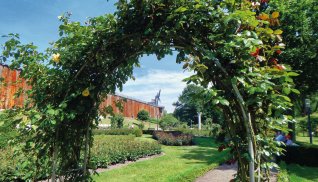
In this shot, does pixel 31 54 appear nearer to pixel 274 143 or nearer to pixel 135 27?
pixel 135 27

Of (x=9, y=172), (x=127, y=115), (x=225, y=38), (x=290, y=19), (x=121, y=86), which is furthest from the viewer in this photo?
(x=127, y=115)

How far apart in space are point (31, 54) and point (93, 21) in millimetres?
832

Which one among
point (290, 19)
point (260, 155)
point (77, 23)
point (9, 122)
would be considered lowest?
point (260, 155)

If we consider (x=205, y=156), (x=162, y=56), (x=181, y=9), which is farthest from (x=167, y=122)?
(x=181, y=9)

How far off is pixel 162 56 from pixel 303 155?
1058 centimetres

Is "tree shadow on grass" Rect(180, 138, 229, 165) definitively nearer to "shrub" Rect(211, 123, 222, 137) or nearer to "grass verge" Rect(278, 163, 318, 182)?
"grass verge" Rect(278, 163, 318, 182)

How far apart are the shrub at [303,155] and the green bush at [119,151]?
19.3 feet

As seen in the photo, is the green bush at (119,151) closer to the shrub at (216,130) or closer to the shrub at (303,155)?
the shrub at (303,155)

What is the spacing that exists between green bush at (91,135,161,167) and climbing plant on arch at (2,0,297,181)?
19.8ft

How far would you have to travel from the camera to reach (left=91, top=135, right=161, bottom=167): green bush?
9.76m

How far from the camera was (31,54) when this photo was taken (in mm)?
3117

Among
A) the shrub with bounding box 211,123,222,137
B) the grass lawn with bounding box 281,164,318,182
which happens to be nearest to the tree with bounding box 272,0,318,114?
the grass lawn with bounding box 281,164,318,182

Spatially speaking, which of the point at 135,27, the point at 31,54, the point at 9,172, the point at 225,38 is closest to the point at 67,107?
the point at 31,54

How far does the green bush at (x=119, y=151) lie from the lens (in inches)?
384
